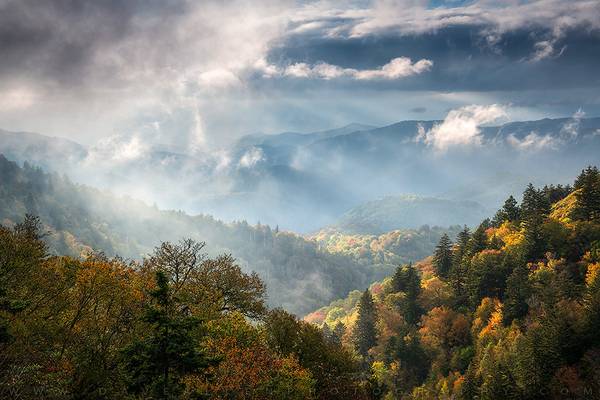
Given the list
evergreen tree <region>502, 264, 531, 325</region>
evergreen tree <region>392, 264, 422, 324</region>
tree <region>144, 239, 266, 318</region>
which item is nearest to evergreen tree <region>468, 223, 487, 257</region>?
evergreen tree <region>392, 264, 422, 324</region>

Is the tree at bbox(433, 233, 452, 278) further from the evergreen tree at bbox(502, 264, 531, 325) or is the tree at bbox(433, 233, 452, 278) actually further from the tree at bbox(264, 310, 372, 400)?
the tree at bbox(264, 310, 372, 400)

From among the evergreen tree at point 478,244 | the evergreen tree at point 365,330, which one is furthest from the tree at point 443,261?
the evergreen tree at point 365,330

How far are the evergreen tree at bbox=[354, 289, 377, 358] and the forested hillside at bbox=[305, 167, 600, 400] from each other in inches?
10.9

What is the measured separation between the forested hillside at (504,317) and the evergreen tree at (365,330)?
0.91 feet

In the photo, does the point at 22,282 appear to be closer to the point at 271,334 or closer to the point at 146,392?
the point at 146,392

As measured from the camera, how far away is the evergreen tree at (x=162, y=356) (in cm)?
2748

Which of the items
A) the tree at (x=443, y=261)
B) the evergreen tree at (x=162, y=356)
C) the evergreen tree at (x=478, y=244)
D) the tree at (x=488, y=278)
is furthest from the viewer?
the tree at (x=443, y=261)

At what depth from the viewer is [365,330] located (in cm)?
13112

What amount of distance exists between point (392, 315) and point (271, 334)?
8178cm

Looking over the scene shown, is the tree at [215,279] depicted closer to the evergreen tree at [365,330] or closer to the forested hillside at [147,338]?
the forested hillside at [147,338]

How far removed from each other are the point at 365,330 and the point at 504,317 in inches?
1929

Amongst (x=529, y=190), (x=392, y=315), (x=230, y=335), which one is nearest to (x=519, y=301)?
(x=392, y=315)

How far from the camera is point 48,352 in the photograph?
1420 inches

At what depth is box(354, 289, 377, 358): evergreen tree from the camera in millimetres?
128500
